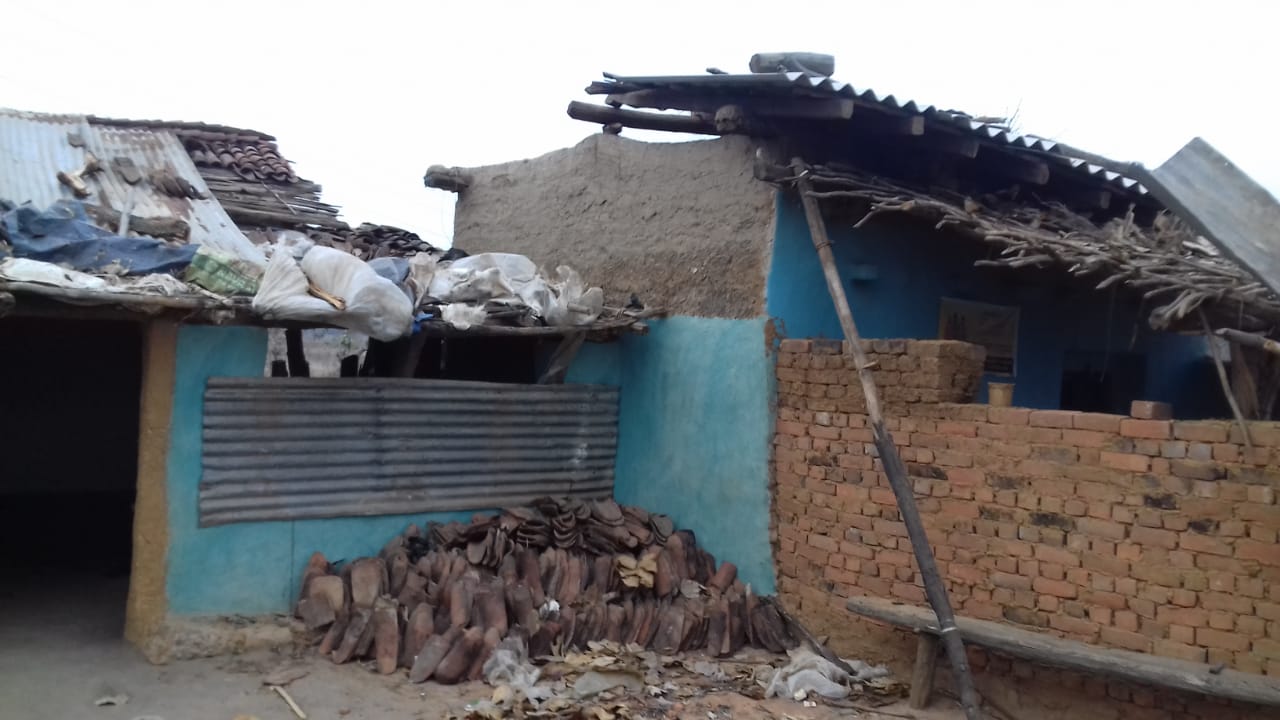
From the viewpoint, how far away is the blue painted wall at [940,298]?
6.94 metres

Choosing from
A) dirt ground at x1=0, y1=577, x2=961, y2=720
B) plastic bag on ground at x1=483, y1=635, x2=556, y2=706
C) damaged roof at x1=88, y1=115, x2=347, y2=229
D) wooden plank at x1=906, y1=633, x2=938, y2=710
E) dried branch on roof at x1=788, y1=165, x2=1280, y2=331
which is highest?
damaged roof at x1=88, y1=115, x2=347, y2=229

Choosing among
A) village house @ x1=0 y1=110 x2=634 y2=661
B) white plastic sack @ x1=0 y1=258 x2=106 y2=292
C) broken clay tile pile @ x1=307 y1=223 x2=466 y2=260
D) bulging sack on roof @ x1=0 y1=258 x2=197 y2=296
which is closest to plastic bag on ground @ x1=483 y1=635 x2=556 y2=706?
village house @ x1=0 y1=110 x2=634 y2=661

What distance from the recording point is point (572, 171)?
861 cm

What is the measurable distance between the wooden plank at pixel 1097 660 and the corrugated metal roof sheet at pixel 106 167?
215 inches

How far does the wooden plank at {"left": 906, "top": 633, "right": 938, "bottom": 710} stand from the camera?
551 centimetres

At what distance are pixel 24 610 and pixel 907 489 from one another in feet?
19.1

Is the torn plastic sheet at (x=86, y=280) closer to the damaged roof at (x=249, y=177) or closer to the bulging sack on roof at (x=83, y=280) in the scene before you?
the bulging sack on roof at (x=83, y=280)

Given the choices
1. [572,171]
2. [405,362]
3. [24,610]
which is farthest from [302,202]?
[24,610]

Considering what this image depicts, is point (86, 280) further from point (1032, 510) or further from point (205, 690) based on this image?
point (1032, 510)

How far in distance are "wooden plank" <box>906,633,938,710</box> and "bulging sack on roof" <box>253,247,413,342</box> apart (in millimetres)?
3693

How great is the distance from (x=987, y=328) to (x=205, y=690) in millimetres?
6568

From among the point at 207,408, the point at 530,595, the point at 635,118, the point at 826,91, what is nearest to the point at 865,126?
the point at 826,91

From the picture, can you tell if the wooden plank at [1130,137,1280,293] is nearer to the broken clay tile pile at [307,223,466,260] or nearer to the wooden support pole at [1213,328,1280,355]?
the wooden support pole at [1213,328,1280,355]

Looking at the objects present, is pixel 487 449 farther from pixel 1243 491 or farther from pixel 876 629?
pixel 1243 491
